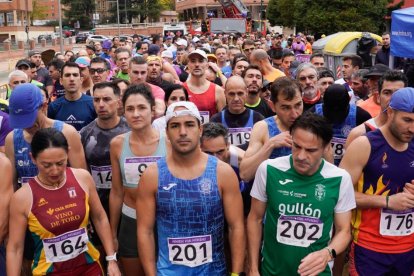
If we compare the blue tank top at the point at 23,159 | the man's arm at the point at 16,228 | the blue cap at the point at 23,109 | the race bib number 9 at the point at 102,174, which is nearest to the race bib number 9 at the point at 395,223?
the race bib number 9 at the point at 102,174

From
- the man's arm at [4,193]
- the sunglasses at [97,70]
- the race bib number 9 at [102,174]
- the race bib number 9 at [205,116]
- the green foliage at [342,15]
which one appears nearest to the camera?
the man's arm at [4,193]

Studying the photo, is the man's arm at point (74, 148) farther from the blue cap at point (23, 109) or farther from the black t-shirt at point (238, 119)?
the black t-shirt at point (238, 119)

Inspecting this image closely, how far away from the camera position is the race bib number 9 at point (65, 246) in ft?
11.5

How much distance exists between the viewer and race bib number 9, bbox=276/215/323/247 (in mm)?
3244

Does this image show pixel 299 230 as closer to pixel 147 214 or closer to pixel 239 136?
pixel 147 214

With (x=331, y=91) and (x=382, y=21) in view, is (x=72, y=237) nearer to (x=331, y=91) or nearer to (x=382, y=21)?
(x=331, y=91)

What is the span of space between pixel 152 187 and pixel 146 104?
111cm

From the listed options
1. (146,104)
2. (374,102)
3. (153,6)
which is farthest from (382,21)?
(153,6)

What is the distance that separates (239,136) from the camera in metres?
4.98

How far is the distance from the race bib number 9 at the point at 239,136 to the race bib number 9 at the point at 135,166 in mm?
1122

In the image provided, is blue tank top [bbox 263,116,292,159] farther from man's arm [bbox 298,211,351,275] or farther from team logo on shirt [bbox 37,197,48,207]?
team logo on shirt [bbox 37,197,48,207]

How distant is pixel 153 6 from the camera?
287 feet

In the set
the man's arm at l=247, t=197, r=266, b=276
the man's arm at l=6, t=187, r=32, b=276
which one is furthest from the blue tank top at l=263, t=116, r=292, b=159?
the man's arm at l=6, t=187, r=32, b=276

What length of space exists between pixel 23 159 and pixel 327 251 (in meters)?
2.54
